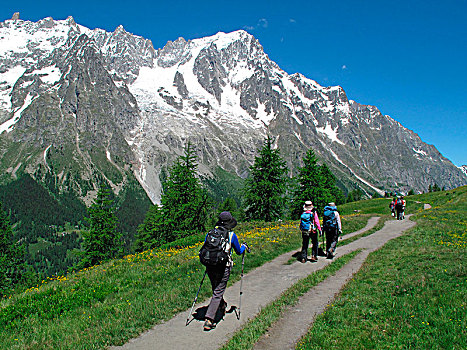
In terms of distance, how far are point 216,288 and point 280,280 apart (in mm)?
A: 4696

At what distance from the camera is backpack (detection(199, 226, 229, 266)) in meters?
8.10

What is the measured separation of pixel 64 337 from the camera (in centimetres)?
758

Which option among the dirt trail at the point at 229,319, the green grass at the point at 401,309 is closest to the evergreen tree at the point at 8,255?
the dirt trail at the point at 229,319

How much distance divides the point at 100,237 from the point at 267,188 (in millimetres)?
22475

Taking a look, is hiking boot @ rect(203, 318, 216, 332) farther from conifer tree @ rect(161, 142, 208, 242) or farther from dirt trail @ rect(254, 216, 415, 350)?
conifer tree @ rect(161, 142, 208, 242)

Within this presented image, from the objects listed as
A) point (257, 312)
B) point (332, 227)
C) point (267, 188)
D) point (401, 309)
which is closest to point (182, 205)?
point (267, 188)

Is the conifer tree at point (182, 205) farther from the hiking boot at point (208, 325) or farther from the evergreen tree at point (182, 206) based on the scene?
the hiking boot at point (208, 325)

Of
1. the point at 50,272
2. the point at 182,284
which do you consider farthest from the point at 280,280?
the point at 50,272

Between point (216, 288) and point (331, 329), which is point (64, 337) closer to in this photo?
point (216, 288)

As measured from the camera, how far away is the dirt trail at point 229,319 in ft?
23.7

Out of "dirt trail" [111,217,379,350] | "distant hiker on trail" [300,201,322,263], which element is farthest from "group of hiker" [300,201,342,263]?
"dirt trail" [111,217,379,350]

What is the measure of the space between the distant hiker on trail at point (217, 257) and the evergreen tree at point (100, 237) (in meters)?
33.2

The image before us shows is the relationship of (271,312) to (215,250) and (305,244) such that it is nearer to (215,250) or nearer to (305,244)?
(215,250)

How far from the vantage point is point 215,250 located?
8.15m
